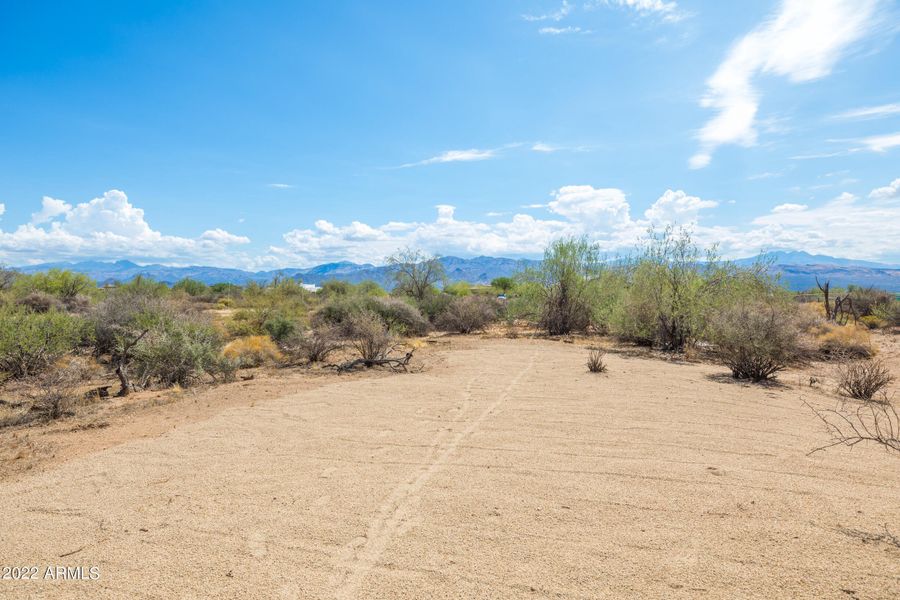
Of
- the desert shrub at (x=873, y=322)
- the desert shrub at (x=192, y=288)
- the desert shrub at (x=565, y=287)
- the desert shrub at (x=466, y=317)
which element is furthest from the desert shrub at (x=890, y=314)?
the desert shrub at (x=192, y=288)

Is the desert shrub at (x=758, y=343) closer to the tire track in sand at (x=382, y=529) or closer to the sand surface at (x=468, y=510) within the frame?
the sand surface at (x=468, y=510)

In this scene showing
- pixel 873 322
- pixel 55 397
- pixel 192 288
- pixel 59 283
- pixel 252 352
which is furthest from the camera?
pixel 192 288

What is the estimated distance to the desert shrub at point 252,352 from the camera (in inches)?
574

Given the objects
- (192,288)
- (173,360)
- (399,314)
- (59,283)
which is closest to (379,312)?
(399,314)

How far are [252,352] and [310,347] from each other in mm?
2130

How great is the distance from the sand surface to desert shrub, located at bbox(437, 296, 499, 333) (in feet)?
55.6

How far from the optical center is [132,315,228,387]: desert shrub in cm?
1180

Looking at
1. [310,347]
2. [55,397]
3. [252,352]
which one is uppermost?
[310,347]

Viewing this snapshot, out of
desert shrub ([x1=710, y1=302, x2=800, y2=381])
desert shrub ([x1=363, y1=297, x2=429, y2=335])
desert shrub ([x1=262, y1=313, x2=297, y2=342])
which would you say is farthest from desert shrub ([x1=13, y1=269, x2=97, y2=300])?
desert shrub ([x1=710, y1=302, x2=800, y2=381])

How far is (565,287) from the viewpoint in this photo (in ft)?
77.6

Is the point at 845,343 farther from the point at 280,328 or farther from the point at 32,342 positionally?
the point at 32,342

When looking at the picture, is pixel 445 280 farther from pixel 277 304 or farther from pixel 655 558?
pixel 655 558

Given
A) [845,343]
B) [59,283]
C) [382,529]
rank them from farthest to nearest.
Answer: [59,283]
[845,343]
[382,529]

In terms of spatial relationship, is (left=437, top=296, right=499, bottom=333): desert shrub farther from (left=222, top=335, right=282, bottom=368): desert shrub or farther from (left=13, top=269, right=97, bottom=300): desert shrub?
(left=13, top=269, right=97, bottom=300): desert shrub
